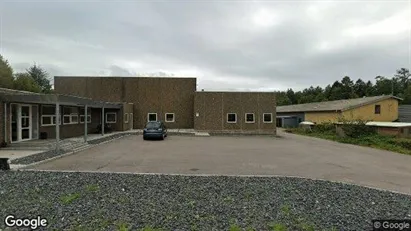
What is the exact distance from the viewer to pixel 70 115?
20375 millimetres

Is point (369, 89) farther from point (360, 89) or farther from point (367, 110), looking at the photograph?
point (367, 110)

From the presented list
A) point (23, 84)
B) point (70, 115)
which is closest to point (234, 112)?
point (70, 115)

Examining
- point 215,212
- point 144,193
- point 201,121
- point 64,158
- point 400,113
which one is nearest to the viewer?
point 215,212

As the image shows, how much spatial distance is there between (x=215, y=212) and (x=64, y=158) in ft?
29.8

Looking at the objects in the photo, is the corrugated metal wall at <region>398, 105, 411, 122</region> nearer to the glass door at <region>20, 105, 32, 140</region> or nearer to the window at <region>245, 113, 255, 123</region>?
the window at <region>245, 113, 255, 123</region>

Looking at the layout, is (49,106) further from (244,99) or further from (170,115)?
(244,99)

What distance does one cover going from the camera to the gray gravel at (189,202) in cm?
491

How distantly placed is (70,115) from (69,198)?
16092mm

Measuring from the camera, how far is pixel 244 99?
2914 cm

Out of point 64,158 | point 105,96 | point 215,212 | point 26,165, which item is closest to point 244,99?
point 105,96

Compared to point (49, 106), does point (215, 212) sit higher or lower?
lower

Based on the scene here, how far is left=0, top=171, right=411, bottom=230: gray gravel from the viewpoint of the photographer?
16.1 ft

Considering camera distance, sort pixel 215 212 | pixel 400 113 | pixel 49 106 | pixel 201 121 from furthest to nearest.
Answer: pixel 400 113, pixel 201 121, pixel 49 106, pixel 215 212

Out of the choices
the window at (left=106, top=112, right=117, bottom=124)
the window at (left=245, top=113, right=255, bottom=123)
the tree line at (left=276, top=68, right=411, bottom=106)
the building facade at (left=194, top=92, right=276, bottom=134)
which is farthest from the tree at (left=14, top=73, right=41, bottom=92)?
the tree line at (left=276, top=68, right=411, bottom=106)
